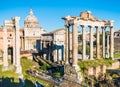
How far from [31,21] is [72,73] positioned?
3876 cm

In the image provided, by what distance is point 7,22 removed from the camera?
121ft

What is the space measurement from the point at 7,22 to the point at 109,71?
1744 cm

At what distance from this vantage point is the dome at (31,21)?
66.4 metres

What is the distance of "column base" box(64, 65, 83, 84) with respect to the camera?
3018 cm

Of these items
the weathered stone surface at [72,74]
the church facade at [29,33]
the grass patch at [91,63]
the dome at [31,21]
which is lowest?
the weathered stone surface at [72,74]

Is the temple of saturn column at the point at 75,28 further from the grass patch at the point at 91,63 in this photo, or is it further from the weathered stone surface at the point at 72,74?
the grass patch at the point at 91,63

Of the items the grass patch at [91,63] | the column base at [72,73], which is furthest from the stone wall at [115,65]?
the column base at [72,73]

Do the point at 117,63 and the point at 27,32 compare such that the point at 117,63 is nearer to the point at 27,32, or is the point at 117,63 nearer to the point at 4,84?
the point at 4,84

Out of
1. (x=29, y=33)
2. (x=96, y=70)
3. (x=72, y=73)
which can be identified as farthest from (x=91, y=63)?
(x=29, y=33)

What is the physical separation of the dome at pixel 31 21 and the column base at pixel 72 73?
36528 millimetres

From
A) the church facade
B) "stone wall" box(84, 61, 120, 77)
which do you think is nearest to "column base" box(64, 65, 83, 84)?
"stone wall" box(84, 61, 120, 77)

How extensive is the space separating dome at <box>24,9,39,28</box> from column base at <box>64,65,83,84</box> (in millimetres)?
36528

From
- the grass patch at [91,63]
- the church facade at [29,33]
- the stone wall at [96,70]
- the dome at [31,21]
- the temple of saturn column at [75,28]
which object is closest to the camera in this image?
the temple of saturn column at [75,28]

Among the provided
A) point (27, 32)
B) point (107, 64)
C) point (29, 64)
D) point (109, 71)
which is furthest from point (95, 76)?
point (27, 32)
